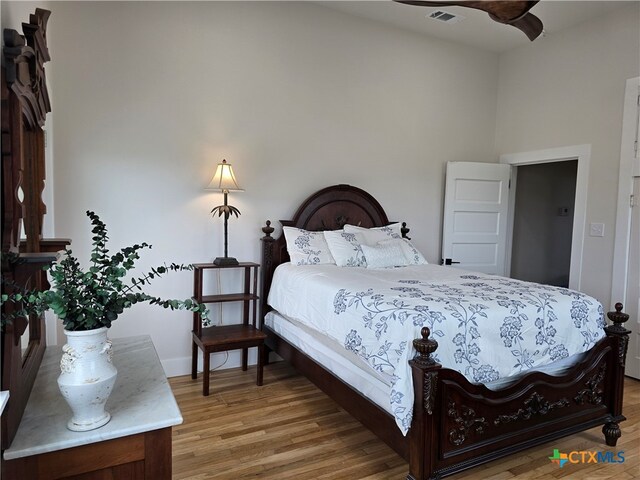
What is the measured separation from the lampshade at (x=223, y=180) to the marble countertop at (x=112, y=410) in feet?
6.08

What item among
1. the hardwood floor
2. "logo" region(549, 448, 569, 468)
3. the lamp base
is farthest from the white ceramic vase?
"logo" region(549, 448, 569, 468)

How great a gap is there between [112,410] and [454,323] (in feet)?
4.95

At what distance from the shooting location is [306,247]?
3.63m

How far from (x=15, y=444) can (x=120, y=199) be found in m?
2.41

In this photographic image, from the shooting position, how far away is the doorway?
17.3 feet

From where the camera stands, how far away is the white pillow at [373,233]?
152 inches

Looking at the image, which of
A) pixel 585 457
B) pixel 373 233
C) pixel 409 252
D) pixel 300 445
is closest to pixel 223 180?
pixel 373 233

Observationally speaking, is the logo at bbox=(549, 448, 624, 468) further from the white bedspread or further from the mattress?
the white bedspread

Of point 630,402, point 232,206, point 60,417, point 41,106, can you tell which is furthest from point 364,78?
point 60,417

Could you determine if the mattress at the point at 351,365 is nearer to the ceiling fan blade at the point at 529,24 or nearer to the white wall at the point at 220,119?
the white wall at the point at 220,119

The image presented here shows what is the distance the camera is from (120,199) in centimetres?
328

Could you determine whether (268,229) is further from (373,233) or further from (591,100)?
(591,100)

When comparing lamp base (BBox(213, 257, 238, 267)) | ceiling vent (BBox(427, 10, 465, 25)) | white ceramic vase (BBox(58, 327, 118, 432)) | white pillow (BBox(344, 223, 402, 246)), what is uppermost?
ceiling vent (BBox(427, 10, 465, 25))

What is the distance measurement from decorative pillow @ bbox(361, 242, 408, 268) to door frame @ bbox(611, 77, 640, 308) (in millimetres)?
1876
